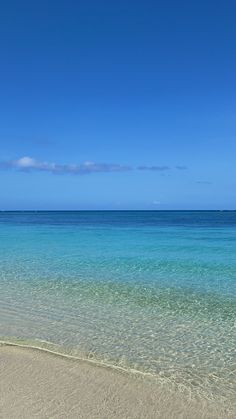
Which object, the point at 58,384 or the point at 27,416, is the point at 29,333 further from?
the point at 27,416

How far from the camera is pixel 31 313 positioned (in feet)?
28.0

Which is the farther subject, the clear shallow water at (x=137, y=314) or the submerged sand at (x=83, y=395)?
the clear shallow water at (x=137, y=314)

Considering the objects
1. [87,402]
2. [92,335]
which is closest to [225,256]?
[92,335]

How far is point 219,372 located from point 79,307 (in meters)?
4.18

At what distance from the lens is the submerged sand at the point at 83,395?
14.1 ft

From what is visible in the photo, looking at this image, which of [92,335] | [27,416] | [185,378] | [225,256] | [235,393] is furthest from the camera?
[225,256]

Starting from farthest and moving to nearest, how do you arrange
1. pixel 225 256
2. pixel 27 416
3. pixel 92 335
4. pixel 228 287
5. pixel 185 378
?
pixel 225 256
pixel 228 287
pixel 92 335
pixel 185 378
pixel 27 416

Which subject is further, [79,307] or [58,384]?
[79,307]

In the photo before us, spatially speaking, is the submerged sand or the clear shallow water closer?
the submerged sand

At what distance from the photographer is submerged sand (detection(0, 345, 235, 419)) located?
4.31 metres

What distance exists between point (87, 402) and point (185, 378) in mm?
1458

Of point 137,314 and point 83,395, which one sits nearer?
point 83,395

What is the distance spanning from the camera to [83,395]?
471cm

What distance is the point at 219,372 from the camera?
5.51 meters
